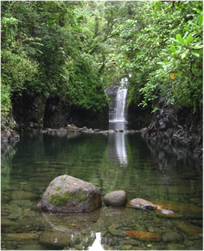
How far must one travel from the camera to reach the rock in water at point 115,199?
5.48m

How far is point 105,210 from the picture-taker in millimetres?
5285

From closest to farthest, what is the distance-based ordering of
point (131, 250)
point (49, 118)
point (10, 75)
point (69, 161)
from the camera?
point (131, 250) < point (69, 161) < point (10, 75) < point (49, 118)

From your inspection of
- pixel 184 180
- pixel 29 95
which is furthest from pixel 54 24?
pixel 184 180

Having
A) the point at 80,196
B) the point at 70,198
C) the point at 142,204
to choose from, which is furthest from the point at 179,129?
the point at 70,198

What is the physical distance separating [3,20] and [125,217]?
13326 mm

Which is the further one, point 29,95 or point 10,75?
point 29,95

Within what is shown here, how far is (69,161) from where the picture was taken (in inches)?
393

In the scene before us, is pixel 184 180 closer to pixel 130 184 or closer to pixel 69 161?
pixel 130 184

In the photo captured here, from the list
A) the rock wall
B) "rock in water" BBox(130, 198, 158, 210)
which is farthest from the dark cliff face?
"rock in water" BBox(130, 198, 158, 210)

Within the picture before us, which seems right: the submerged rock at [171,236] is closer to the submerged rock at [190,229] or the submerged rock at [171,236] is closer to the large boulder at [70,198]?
the submerged rock at [190,229]

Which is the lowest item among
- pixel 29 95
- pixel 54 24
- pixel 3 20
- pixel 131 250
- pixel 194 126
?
pixel 131 250

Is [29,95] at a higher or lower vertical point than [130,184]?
higher

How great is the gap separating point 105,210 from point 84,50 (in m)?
26.6

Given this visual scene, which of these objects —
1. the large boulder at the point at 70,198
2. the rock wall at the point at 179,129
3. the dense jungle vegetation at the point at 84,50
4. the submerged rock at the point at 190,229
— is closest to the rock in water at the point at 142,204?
the large boulder at the point at 70,198
